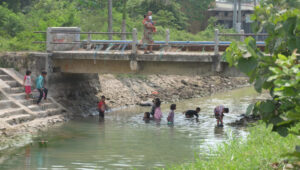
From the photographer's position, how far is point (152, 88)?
32.0 meters

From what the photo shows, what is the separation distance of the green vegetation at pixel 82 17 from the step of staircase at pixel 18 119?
7132 mm

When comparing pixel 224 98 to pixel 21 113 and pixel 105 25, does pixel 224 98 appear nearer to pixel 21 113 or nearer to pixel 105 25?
pixel 105 25

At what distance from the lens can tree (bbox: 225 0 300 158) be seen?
7.04 m

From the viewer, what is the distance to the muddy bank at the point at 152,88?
27.7 meters

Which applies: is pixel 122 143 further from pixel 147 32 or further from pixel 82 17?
pixel 82 17

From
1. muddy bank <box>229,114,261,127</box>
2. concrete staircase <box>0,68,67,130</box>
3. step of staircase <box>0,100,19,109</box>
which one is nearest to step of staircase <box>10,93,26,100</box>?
concrete staircase <box>0,68,67,130</box>

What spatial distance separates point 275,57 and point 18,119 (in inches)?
506

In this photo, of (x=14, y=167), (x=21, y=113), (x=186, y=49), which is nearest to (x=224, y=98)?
(x=186, y=49)

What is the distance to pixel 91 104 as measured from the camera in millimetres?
24922

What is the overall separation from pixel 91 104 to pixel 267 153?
49.1 ft

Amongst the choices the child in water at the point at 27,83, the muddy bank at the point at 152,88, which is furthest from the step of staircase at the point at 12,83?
the muddy bank at the point at 152,88

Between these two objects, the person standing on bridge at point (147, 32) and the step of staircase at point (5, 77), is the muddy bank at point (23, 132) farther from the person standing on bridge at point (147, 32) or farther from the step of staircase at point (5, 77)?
the person standing on bridge at point (147, 32)

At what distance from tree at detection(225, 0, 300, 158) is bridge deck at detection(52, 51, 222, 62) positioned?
37.4 ft

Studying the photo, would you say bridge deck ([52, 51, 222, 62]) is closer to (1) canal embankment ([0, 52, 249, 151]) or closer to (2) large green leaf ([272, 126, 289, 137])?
(1) canal embankment ([0, 52, 249, 151])
